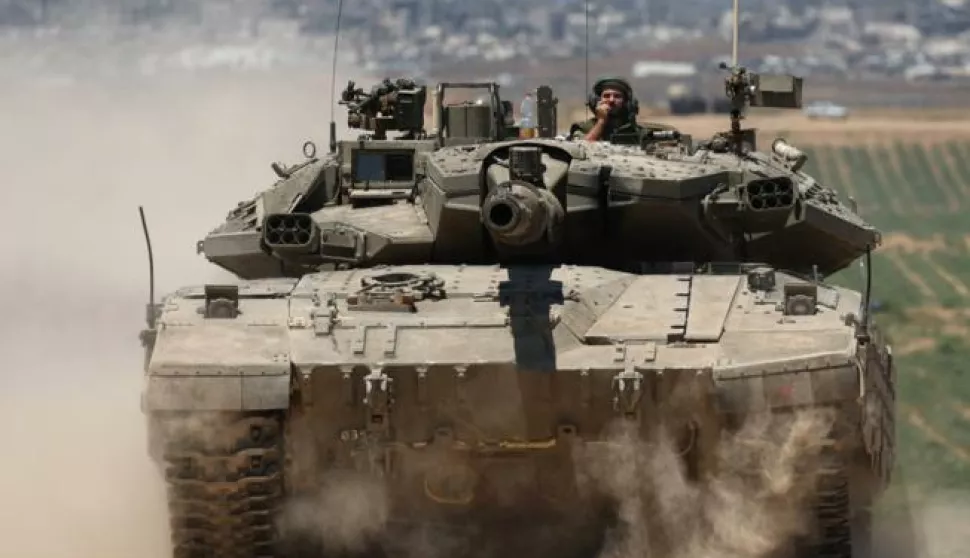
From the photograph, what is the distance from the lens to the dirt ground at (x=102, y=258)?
883 inches

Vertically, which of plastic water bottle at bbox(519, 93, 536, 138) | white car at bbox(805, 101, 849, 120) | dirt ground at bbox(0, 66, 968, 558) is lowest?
dirt ground at bbox(0, 66, 968, 558)

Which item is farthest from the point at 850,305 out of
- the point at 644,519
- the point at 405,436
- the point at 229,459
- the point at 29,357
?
the point at 29,357

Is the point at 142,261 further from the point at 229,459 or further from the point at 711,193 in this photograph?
the point at 229,459

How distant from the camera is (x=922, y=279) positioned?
38062 mm

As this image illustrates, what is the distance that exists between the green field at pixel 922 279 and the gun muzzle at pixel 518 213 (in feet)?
27.4

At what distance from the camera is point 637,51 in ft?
121

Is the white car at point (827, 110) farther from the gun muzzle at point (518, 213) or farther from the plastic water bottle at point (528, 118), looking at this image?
the gun muzzle at point (518, 213)

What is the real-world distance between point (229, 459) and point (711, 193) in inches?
198

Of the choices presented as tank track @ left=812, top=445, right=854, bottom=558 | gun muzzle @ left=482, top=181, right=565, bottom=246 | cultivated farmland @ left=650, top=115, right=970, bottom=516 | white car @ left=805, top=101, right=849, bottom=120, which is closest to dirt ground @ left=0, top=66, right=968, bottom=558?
white car @ left=805, top=101, right=849, bottom=120

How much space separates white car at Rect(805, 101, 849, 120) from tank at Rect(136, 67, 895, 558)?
1974 cm

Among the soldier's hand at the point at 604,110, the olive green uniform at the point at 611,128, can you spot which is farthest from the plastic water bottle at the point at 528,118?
the soldier's hand at the point at 604,110

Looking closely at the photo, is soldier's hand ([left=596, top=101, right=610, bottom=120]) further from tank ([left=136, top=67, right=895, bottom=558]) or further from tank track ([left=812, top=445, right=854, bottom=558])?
tank track ([left=812, top=445, right=854, bottom=558])

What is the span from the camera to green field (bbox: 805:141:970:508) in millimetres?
28406

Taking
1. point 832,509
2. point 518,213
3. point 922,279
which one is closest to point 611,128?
point 518,213
